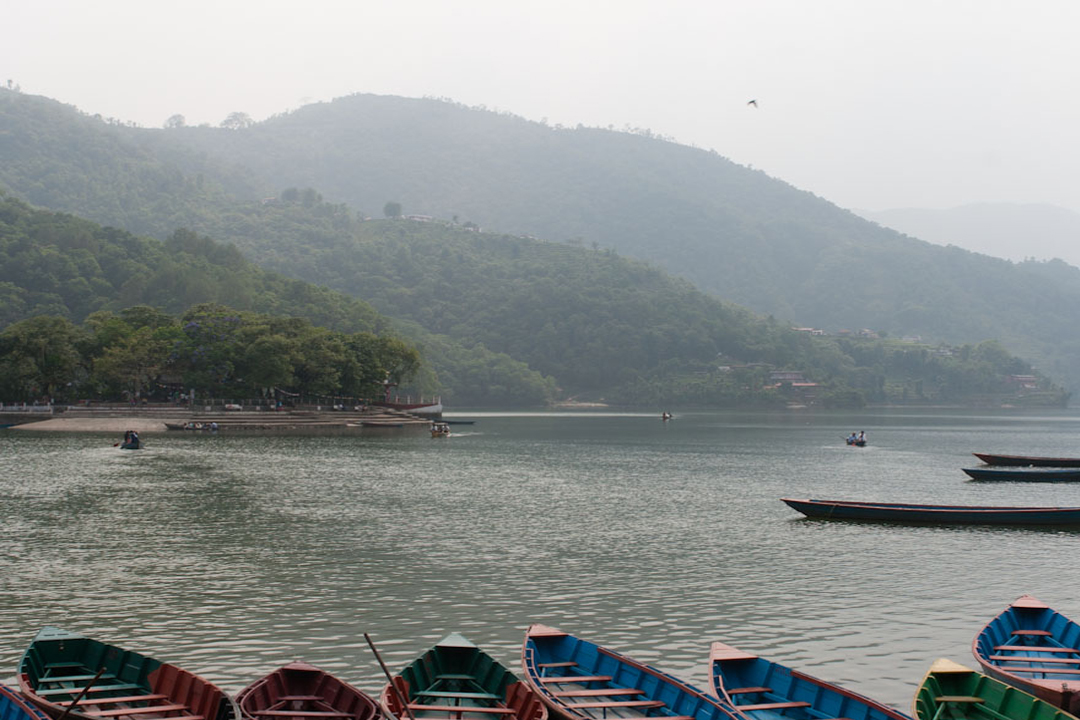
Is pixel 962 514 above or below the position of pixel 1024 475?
above

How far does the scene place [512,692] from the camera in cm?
1539

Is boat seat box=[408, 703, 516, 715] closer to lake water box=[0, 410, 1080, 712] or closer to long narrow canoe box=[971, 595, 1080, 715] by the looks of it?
lake water box=[0, 410, 1080, 712]

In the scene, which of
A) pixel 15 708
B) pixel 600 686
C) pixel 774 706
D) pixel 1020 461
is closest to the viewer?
pixel 15 708

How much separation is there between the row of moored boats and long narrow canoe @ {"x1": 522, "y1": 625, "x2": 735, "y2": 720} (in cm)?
2

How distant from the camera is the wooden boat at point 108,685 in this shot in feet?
48.0

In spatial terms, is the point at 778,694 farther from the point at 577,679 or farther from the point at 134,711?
the point at 134,711

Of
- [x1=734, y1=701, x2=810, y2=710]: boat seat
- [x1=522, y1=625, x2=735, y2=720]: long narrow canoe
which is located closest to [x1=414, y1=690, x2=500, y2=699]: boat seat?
[x1=522, y1=625, x2=735, y2=720]: long narrow canoe

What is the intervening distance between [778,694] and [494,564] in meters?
16.7

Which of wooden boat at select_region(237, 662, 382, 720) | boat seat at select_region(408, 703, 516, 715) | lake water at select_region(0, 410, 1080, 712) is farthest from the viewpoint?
lake water at select_region(0, 410, 1080, 712)

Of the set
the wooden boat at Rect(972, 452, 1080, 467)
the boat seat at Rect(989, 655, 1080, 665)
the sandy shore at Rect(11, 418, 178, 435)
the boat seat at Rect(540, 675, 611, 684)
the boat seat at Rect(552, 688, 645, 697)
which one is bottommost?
the sandy shore at Rect(11, 418, 178, 435)

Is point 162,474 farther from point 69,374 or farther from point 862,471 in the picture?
point 69,374

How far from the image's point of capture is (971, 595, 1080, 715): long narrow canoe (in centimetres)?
1644

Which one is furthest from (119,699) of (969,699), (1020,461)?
(1020,461)

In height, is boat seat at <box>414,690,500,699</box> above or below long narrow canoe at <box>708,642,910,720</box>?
below
